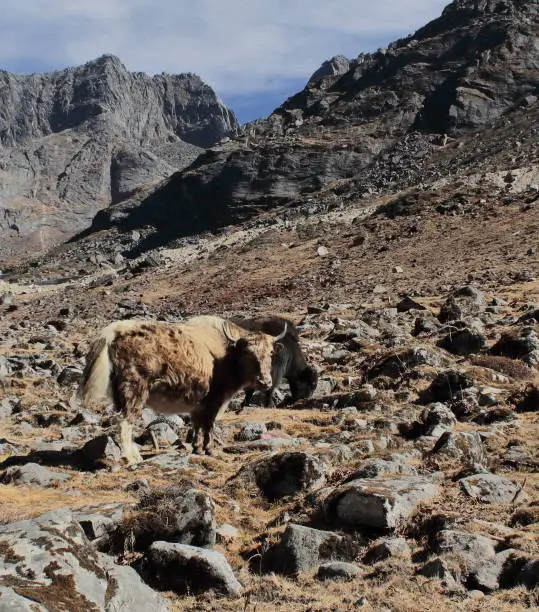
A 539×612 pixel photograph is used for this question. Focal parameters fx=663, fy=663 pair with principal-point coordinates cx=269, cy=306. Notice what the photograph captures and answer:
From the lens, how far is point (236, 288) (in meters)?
38.2

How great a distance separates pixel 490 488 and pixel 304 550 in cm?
218

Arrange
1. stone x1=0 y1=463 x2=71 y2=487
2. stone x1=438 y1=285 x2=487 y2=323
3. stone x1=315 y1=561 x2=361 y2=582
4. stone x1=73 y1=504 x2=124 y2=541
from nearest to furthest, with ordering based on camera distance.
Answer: stone x1=315 y1=561 x2=361 y2=582, stone x1=73 y1=504 x2=124 y2=541, stone x1=0 y1=463 x2=71 y2=487, stone x1=438 y1=285 x2=487 y2=323

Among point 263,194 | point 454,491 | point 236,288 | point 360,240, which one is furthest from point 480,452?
point 263,194

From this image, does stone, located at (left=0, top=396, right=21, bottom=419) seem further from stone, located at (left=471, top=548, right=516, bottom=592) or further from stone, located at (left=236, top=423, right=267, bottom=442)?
stone, located at (left=471, top=548, right=516, bottom=592)

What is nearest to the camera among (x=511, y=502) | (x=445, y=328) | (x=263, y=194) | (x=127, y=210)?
(x=511, y=502)

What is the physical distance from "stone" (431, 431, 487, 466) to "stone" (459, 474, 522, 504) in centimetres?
87

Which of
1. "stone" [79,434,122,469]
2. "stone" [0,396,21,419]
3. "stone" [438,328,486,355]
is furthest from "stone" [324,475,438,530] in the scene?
"stone" [438,328,486,355]

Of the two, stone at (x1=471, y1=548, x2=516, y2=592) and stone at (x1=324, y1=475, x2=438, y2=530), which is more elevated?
stone at (x1=324, y1=475, x2=438, y2=530)

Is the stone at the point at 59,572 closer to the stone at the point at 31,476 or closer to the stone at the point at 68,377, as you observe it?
the stone at the point at 31,476

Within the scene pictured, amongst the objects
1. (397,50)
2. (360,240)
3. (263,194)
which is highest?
(397,50)

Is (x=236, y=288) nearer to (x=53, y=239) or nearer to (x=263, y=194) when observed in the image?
(x=263, y=194)

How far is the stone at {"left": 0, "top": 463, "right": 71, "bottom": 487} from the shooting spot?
7.57 m

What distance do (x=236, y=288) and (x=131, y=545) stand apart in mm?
32500

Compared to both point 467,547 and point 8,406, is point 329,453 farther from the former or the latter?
point 8,406
